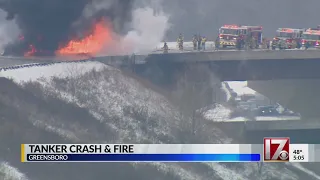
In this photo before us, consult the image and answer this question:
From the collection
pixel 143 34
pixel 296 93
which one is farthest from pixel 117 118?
pixel 296 93

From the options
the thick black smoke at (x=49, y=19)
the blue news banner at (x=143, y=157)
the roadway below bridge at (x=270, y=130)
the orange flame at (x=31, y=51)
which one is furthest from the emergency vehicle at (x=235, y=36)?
the blue news banner at (x=143, y=157)

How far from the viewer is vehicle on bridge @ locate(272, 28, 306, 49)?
83106 millimetres

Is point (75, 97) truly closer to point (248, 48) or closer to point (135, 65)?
point (135, 65)

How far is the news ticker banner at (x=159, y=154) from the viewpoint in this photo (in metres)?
31.9

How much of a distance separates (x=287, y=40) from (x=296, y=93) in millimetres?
9436

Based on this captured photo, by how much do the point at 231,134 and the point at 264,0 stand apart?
2424 inches

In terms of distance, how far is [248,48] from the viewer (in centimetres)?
8238

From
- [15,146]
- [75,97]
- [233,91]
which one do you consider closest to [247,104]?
[233,91]

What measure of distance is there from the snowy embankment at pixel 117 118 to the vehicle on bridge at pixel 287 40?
2424 centimetres

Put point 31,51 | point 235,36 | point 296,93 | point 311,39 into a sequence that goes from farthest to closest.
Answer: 1. point 311,39
2. point 235,36
3. point 296,93
4. point 31,51

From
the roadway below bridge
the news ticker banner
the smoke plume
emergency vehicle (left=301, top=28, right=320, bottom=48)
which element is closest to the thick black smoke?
the smoke plume

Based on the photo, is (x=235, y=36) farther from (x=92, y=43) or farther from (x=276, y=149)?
(x=276, y=149)

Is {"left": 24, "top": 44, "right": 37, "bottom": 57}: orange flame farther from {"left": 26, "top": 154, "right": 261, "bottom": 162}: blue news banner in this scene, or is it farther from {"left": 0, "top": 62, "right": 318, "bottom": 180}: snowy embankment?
{"left": 26, "top": 154, "right": 261, "bottom": 162}: blue news banner

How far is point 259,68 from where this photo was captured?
254ft
